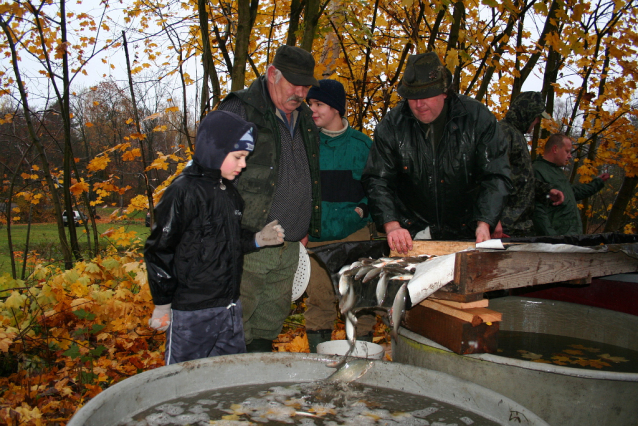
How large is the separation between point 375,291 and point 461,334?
440 millimetres

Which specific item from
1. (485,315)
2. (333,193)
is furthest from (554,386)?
(333,193)

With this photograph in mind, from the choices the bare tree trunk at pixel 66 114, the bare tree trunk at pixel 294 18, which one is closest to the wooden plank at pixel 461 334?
the bare tree trunk at pixel 294 18

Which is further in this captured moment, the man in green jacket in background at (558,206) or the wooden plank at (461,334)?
the man in green jacket in background at (558,206)

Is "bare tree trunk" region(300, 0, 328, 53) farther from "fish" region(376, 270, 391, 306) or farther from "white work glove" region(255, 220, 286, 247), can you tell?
"fish" region(376, 270, 391, 306)

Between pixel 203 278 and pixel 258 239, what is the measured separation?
41 cm

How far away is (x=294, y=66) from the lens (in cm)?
309

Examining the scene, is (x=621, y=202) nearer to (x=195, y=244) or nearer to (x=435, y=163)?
(x=435, y=163)

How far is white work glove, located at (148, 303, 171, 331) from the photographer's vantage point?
238cm

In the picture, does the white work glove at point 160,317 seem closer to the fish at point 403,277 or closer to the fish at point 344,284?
the fish at point 344,284

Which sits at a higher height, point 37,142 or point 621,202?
point 37,142

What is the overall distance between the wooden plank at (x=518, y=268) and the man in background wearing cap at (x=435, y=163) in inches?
27.3

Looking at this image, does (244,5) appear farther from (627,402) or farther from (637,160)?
(637,160)

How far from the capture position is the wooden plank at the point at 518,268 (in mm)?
2086

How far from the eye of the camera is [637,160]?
7.64 meters
